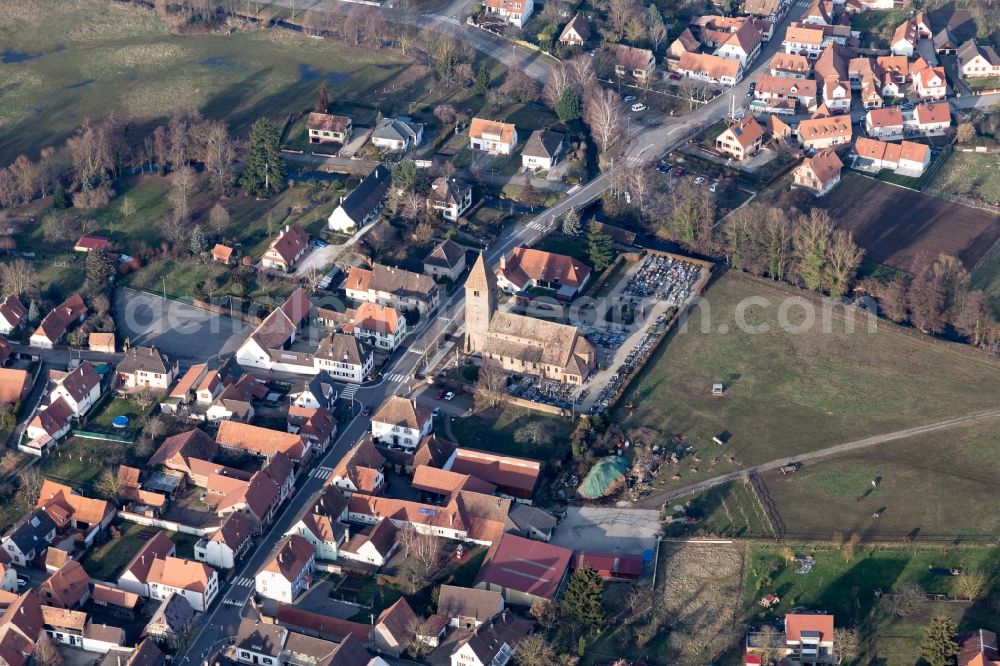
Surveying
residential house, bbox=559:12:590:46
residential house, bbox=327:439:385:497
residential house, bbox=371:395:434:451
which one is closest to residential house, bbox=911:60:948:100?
residential house, bbox=559:12:590:46

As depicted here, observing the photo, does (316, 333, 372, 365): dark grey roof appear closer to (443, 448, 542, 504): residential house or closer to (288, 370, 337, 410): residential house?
(288, 370, 337, 410): residential house

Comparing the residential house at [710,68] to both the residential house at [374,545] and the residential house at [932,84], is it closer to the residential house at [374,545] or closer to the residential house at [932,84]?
the residential house at [932,84]

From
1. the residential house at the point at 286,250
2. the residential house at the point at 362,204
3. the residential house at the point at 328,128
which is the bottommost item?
the residential house at the point at 286,250

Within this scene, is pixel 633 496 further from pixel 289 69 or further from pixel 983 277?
pixel 289 69

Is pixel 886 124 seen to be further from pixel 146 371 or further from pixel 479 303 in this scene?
pixel 146 371

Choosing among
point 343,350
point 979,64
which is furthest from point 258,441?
point 979,64

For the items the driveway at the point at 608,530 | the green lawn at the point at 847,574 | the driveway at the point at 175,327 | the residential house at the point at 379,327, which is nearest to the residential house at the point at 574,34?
the residential house at the point at 379,327
